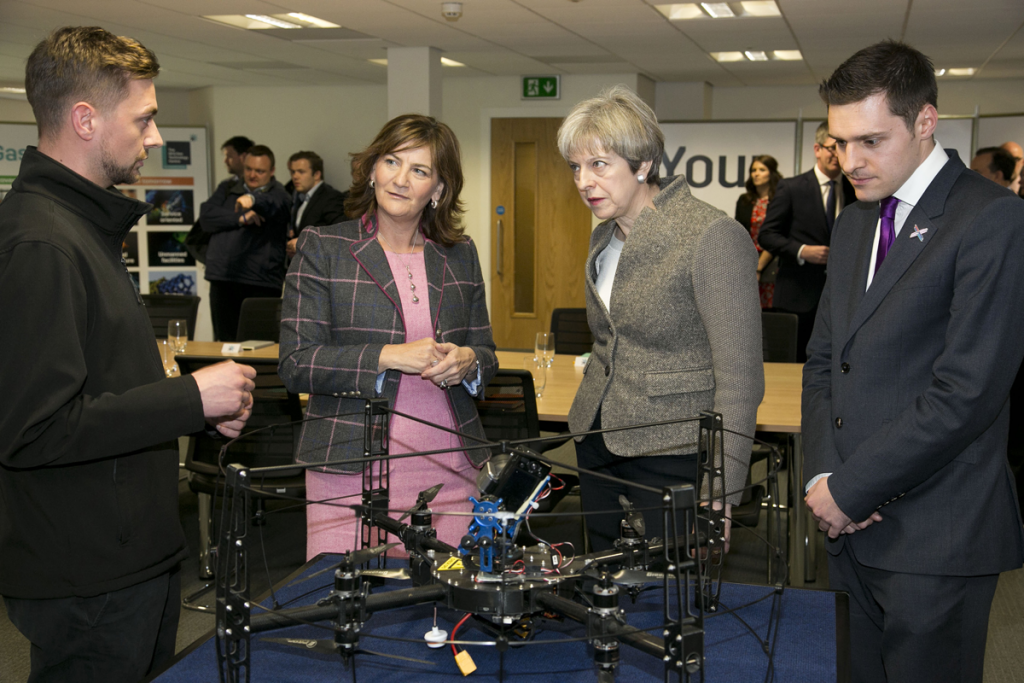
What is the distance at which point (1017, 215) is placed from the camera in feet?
4.61

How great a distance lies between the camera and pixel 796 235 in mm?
4957

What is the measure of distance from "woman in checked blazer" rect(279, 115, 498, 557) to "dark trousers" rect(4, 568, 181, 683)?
48 centimetres

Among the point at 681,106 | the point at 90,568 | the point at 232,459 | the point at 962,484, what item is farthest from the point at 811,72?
the point at 90,568

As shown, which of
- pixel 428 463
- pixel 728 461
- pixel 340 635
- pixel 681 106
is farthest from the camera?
pixel 681 106

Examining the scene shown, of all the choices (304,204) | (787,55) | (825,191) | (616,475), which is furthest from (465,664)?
(787,55)

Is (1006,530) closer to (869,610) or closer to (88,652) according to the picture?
(869,610)

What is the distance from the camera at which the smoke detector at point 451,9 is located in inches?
221

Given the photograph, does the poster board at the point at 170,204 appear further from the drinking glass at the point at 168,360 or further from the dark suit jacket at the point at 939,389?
the dark suit jacket at the point at 939,389

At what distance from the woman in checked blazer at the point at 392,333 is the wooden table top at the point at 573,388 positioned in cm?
61

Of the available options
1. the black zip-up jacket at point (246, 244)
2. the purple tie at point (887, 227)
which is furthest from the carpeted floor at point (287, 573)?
the black zip-up jacket at point (246, 244)

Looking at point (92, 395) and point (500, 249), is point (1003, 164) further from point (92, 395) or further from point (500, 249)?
point (92, 395)

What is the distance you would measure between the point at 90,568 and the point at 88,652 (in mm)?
143

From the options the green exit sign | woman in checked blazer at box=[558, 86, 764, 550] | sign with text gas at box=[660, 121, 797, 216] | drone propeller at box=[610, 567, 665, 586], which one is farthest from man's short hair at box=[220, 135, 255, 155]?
drone propeller at box=[610, 567, 665, 586]

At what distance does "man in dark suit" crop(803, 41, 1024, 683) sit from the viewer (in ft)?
4.59
